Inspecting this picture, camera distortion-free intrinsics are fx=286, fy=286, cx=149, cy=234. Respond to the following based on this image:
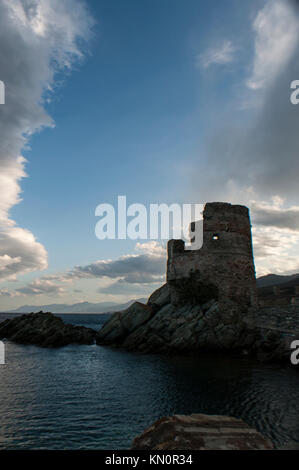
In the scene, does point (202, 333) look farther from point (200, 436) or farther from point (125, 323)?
point (200, 436)

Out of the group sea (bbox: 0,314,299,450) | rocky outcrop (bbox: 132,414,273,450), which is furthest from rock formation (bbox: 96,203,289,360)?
rocky outcrop (bbox: 132,414,273,450)

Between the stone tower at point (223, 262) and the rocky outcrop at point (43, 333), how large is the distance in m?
17.3

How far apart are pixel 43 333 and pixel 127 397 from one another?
2518 centimetres

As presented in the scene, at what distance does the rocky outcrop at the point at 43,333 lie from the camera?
34.5 meters

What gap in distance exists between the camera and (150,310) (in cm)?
2953

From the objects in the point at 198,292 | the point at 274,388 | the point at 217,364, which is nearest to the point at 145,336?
the point at 198,292

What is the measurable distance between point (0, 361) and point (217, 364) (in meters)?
17.4

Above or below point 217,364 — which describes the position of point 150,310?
above

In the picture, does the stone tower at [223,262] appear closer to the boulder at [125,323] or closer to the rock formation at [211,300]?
the rock formation at [211,300]

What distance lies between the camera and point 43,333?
35.6 metres

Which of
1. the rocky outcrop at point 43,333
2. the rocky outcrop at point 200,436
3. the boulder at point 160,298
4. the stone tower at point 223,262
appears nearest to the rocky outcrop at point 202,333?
the stone tower at point 223,262

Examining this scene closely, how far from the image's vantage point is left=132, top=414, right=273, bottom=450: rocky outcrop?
18.1 feet

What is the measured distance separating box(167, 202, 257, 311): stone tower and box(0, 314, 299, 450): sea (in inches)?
228
